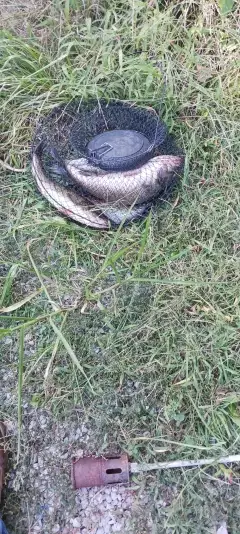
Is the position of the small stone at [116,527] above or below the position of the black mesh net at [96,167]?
below

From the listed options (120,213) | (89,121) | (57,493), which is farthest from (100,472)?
(89,121)

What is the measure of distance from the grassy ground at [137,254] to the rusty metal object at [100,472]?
82 millimetres

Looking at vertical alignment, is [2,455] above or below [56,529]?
above

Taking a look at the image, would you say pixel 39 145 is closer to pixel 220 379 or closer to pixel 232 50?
pixel 232 50

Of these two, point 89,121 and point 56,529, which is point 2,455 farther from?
point 89,121

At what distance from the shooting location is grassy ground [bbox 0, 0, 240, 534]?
2.41m

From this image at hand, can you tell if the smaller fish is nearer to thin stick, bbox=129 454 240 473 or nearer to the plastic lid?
the plastic lid

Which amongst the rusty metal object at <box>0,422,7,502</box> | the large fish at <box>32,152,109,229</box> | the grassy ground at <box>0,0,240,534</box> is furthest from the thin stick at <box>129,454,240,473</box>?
the large fish at <box>32,152,109,229</box>

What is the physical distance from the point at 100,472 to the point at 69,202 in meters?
1.26

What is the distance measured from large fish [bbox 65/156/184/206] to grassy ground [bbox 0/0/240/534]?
12 cm

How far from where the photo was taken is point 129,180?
260cm

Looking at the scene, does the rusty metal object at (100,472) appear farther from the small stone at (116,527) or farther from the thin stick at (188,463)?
the small stone at (116,527)

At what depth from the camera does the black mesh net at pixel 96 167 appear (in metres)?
2.63

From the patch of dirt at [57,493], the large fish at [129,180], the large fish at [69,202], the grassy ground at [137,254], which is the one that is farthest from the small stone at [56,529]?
the large fish at [129,180]
